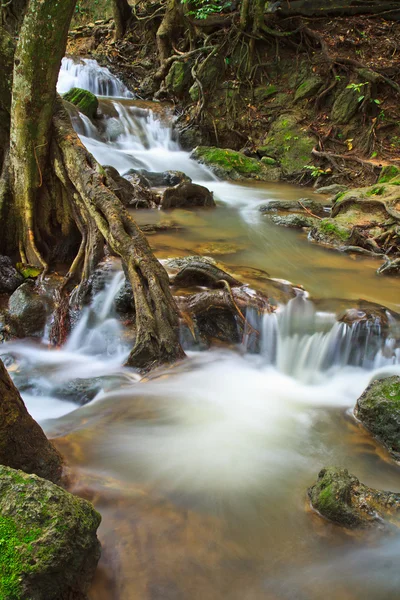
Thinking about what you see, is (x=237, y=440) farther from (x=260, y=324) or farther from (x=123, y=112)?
(x=123, y=112)

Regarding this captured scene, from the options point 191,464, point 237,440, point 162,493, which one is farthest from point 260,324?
point 162,493

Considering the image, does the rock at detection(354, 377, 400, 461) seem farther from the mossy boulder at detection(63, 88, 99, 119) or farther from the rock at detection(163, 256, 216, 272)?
the mossy boulder at detection(63, 88, 99, 119)

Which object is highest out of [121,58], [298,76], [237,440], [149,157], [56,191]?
[121,58]

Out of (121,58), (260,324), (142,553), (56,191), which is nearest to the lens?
(142,553)

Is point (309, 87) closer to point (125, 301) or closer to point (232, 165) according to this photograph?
point (232, 165)

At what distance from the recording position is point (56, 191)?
240 inches

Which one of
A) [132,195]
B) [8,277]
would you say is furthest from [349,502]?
[132,195]

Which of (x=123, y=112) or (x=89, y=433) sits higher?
(x=123, y=112)

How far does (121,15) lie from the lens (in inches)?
810

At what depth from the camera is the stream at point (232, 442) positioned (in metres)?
2.56

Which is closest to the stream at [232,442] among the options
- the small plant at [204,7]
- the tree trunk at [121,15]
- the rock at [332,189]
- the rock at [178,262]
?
the rock at [178,262]

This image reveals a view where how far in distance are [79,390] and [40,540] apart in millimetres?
2681

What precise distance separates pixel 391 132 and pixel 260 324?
1103 centimetres

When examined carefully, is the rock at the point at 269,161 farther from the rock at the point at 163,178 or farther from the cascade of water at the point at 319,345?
the cascade of water at the point at 319,345
